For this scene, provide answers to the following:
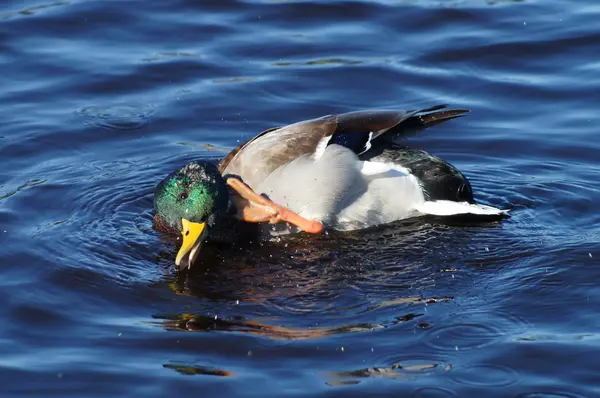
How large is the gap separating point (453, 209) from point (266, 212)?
1197 millimetres

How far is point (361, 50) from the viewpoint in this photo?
10.5m

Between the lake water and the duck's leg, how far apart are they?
16 cm

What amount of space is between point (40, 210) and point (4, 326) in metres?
1.75

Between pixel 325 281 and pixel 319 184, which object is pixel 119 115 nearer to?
pixel 319 184

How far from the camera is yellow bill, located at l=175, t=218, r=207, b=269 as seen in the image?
22.1ft

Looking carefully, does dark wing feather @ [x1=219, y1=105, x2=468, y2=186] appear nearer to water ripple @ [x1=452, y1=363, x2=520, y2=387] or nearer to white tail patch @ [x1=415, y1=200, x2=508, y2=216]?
white tail patch @ [x1=415, y1=200, x2=508, y2=216]

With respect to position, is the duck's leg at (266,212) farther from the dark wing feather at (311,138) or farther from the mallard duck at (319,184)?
the dark wing feather at (311,138)

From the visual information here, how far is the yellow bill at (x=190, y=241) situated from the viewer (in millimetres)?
6746

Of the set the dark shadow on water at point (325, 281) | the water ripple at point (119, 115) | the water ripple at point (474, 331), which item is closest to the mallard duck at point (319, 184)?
the dark shadow on water at point (325, 281)

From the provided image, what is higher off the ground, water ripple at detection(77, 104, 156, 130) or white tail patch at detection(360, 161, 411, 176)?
white tail patch at detection(360, 161, 411, 176)

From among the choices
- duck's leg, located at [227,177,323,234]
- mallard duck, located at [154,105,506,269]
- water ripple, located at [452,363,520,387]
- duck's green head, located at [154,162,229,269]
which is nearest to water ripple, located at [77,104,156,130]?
mallard duck, located at [154,105,506,269]

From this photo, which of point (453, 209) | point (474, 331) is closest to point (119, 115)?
point (453, 209)

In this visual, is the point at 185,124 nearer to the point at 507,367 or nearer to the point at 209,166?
the point at 209,166

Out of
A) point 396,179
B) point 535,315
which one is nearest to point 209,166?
point 396,179
